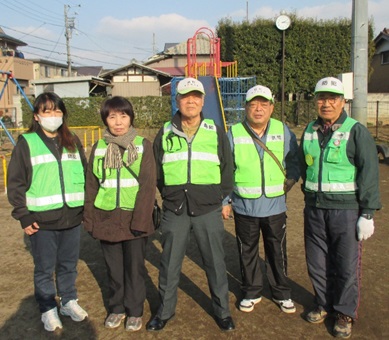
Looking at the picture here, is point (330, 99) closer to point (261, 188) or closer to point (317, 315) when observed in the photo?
point (261, 188)

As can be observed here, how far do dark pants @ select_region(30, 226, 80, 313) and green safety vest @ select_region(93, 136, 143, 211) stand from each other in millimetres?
424

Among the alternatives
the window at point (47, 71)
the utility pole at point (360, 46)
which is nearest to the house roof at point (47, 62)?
the window at point (47, 71)

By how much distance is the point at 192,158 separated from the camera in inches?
111

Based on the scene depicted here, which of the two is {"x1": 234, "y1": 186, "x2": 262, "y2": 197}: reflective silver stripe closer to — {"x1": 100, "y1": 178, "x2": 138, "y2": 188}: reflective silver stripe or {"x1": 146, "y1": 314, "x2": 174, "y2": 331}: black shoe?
{"x1": 100, "y1": 178, "x2": 138, "y2": 188}: reflective silver stripe

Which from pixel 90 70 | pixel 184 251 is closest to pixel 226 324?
pixel 184 251

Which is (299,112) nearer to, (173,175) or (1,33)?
(173,175)

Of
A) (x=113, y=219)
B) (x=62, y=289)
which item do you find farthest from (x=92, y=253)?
(x=113, y=219)

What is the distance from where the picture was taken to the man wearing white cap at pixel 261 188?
3.10 meters

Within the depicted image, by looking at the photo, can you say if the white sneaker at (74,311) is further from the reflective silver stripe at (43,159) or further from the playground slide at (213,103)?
the playground slide at (213,103)

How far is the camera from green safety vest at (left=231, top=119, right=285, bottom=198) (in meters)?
3.10

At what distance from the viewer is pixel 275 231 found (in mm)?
3137

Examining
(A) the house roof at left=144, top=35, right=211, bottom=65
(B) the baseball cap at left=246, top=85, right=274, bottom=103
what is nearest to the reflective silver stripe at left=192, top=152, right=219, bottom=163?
(B) the baseball cap at left=246, top=85, right=274, bottom=103

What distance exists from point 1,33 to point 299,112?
30.3 meters

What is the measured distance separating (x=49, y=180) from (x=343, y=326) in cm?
239
